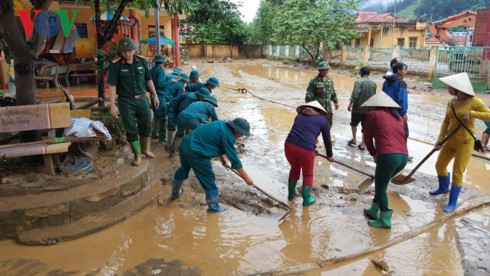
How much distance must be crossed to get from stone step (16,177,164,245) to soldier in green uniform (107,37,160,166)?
0.65 metres

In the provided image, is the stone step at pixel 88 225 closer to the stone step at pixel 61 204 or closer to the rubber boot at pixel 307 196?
the stone step at pixel 61 204

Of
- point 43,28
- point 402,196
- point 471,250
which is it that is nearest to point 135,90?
point 43,28

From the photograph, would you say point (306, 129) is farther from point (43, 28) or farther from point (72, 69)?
point (72, 69)

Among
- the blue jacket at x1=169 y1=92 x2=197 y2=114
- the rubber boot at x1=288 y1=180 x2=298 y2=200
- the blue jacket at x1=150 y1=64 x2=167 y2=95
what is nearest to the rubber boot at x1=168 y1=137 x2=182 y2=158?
the blue jacket at x1=169 y1=92 x2=197 y2=114

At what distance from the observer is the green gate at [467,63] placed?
1551cm

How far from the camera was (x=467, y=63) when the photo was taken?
15898mm

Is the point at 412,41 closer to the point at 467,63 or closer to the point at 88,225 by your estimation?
the point at 467,63

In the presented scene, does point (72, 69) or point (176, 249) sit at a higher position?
point (72, 69)

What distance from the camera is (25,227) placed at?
4.07 metres

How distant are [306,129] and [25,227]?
3.37m

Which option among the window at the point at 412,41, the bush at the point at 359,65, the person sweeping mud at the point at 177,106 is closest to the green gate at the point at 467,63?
the bush at the point at 359,65

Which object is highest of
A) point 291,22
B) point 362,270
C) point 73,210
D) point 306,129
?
point 291,22

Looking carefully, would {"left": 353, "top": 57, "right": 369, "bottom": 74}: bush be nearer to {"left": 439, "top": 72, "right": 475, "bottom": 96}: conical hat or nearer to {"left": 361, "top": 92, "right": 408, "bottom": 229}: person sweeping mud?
{"left": 439, "top": 72, "right": 475, "bottom": 96}: conical hat

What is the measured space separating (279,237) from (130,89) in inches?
111
